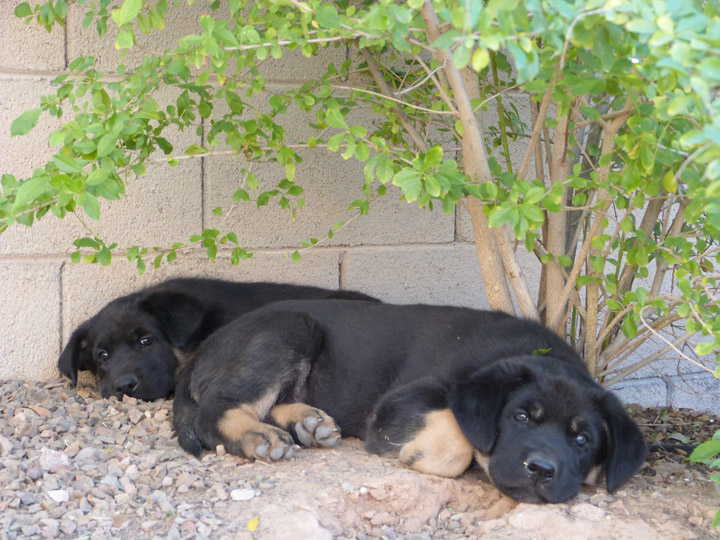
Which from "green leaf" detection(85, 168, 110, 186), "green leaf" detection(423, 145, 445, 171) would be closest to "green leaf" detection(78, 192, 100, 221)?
"green leaf" detection(85, 168, 110, 186)

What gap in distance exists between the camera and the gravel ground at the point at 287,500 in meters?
2.50

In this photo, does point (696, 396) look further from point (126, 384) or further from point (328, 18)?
point (328, 18)

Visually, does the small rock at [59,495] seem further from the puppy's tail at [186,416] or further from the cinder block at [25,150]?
the cinder block at [25,150]

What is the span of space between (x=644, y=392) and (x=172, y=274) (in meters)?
3.41

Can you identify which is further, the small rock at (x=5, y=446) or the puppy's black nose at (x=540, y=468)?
the small rock at (x=5, y=446)

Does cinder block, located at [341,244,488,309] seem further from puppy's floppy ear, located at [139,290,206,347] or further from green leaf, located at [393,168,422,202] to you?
green leaf, located at [393,168,422,202]

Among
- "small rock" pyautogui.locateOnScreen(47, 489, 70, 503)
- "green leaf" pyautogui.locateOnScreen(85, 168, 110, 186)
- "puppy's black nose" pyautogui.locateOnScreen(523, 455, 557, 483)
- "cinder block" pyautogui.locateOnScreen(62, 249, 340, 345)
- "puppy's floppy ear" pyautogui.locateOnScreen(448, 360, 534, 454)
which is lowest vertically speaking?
"small rock" pyautogui.locateOnScreen(47, 489, 70, 503)

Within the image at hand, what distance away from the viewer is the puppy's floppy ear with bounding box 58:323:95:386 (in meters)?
4.29

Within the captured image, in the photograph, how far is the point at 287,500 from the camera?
2648mm

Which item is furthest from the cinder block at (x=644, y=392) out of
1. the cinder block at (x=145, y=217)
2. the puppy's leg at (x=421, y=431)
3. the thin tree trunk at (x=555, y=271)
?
the cinder block at (x=145, y=217)

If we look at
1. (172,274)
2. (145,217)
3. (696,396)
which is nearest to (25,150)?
(145,217)

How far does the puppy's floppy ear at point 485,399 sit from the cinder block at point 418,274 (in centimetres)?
211

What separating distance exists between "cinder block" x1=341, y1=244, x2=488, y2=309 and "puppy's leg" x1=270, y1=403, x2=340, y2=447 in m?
1.72

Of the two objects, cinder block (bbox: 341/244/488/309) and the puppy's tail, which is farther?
cinder block (bbox: 341/244/488/309)
